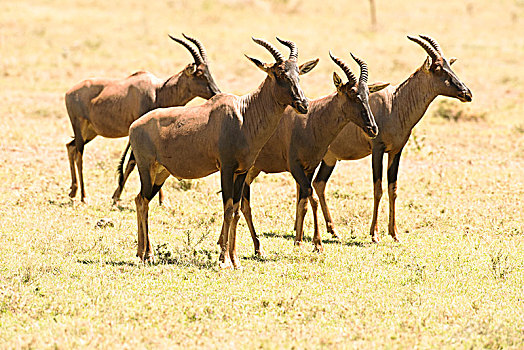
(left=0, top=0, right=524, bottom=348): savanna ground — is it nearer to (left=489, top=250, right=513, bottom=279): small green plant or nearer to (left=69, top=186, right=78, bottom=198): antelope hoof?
(left=489, top=250, right=513, bottom=279): small green plant

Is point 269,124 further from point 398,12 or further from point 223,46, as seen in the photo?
point 398,12

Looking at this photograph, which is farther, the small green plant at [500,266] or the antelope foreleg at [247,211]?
the antelope foreleg at [247,211]

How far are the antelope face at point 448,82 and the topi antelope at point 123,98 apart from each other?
11.6 ft

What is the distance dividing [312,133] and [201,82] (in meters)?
3.09

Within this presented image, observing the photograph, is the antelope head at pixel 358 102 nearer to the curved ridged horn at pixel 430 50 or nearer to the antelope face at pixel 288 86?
the antelope face at pixel 288 86

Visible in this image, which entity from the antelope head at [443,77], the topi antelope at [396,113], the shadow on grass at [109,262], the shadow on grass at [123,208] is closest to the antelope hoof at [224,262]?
the shadow on grass at [109,262]

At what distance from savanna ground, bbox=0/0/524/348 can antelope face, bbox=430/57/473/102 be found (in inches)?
79.7

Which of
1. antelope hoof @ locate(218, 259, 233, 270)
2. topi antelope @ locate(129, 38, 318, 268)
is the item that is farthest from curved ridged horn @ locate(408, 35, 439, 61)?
antelope hoof @ locate(218, 259, 233, 270)

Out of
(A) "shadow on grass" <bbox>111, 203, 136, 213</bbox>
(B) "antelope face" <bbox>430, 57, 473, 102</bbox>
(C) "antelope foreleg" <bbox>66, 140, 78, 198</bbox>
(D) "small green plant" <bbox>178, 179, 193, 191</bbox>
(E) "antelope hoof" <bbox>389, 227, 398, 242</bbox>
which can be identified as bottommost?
(E) "antelope hoof" <bbox>389, 227, 398, 242</bbox>

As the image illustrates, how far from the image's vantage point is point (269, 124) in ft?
29.0

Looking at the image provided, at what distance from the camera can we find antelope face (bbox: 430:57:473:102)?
1082 cm

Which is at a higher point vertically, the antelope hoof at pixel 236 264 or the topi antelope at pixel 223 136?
the topi antelope at pixel 223 136

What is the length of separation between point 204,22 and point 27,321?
27.2 meters

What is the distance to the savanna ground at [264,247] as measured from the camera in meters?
6.95
